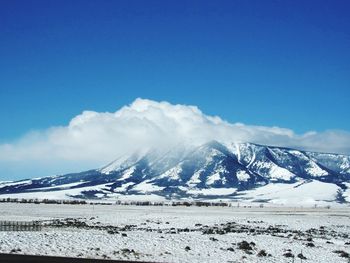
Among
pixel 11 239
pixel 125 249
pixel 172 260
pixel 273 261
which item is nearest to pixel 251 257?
pixel 273 261

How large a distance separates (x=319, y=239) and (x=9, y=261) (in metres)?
35.7

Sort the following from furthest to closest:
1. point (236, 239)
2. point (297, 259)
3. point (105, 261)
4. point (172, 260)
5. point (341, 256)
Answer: point (236, 239)
point (341, 256)
point (297, 259)
point (172, 260)
point (105, 261)

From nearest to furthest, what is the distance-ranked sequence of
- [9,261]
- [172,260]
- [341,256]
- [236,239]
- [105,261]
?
[9,261], [105,261], [172,260], [341,256], [236,239]

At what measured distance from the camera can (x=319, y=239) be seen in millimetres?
54375

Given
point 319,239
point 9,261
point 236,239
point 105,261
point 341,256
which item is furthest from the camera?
point 319,239

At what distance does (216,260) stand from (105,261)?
26.8 feet

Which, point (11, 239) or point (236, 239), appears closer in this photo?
point (11, 239)

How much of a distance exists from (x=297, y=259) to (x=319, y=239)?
18.4m

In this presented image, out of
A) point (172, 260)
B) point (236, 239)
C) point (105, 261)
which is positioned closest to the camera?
point (105, 261)

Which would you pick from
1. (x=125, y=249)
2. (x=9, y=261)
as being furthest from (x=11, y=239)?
(x=9, y=261)

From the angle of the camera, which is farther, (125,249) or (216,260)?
(125,249)

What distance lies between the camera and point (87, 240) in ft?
138

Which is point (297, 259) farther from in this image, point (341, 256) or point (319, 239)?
point (319, 239)

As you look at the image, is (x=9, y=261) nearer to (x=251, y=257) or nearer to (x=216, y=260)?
(x=216, y=260)
